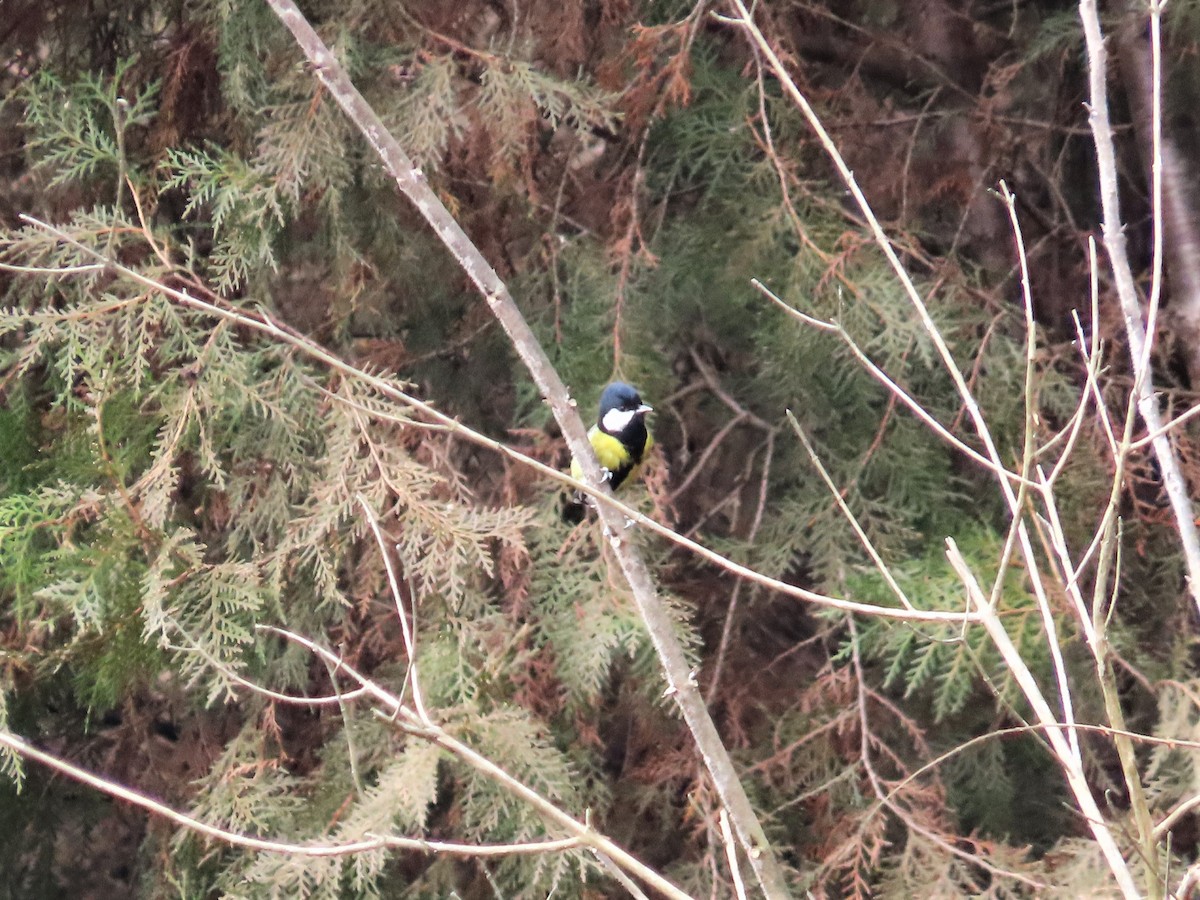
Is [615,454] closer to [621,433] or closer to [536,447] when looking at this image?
[621,433]

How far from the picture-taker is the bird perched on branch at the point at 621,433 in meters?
2.85

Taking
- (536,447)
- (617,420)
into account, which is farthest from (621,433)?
(536,447)

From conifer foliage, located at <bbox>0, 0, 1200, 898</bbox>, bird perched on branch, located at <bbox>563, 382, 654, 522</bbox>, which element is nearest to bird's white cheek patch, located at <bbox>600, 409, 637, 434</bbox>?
bird perched on branch, located at <bbox>563, 382, 654, 522</bbox>

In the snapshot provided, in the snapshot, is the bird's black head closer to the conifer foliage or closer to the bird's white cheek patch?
the bird's white cheek patch

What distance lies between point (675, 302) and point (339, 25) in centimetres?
115

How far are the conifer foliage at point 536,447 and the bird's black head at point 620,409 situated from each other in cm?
10

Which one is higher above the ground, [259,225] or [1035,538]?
[259,225]

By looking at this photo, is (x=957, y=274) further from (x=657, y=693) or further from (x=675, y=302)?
(x=657, y=693)

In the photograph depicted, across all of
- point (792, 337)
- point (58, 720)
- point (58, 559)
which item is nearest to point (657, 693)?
point (792, 337)

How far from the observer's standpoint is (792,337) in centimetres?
292

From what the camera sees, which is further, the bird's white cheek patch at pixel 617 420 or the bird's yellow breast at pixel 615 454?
the bird's yellow breast at pixel 615 454

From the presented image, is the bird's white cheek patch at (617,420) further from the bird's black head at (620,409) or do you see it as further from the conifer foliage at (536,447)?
the conifer foliage at (536,447)

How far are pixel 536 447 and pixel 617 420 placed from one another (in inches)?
8.6

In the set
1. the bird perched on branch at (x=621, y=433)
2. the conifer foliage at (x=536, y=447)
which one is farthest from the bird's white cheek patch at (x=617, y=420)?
the conifer foliage at (x=536, y=447)
